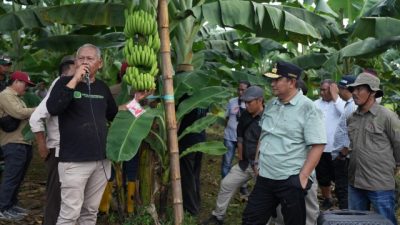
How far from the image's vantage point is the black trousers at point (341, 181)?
5.69 metres

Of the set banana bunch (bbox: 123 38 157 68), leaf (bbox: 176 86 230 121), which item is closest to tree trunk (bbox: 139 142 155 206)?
leaf (bbox: 176 86 230 121)

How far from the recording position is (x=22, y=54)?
26.7 ft

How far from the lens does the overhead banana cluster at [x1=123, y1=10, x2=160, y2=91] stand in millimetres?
4133

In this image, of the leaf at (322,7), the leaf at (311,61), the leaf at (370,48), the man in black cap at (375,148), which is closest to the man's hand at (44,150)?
the man in black cap at (375,148)

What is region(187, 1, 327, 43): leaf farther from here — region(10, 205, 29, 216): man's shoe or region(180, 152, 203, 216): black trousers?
region(10, 205, 29, 216): man's shoe

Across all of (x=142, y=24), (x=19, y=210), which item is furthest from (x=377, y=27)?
(x=19, y=210)

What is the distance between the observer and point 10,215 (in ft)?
17.2

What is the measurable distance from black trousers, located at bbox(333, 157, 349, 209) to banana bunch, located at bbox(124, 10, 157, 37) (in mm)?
2823

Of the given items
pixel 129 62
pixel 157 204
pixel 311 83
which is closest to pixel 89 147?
pixel 129 62

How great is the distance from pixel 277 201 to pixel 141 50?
1.72 m

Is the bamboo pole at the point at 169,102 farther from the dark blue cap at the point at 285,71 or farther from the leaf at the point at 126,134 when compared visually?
the dark blue cap at the point at 285,71

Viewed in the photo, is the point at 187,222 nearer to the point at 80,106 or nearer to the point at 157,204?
the point at 157,204

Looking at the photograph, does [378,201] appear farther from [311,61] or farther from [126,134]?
[311,61]

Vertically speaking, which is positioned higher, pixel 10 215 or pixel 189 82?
pixel 189 82
